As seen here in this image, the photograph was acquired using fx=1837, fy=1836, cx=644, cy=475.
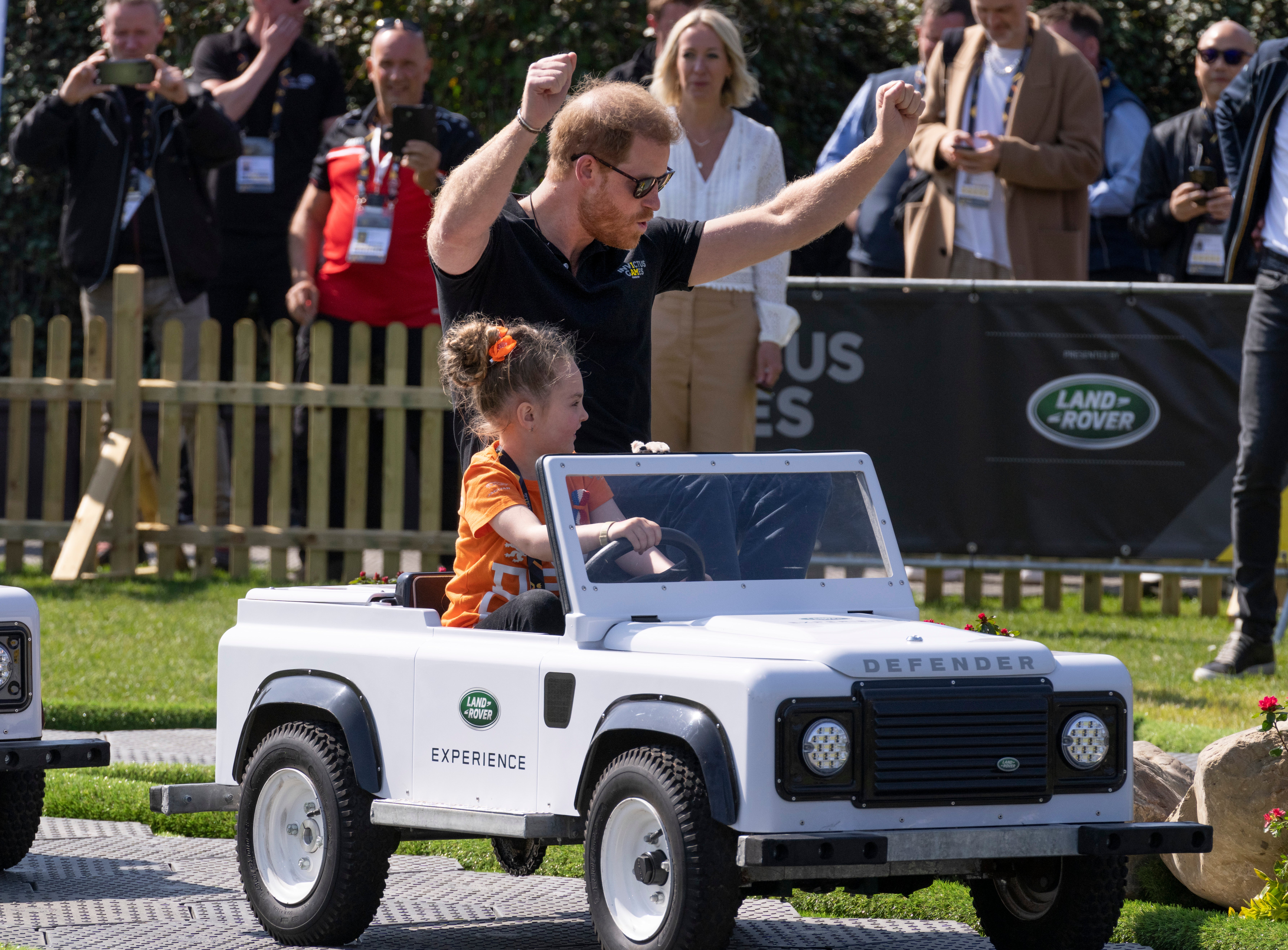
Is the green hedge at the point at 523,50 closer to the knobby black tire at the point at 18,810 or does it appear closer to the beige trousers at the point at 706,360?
the beige trousers at the point at 706,360

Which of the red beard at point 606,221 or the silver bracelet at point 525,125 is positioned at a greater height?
the silver bracelet at point 525,125

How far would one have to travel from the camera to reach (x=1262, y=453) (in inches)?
291

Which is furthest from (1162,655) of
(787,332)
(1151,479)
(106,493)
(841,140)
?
(106,493)

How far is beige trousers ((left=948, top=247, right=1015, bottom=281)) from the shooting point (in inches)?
376

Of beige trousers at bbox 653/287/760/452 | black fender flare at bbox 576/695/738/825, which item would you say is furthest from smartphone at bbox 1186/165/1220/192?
black fender flare at bbox 576/695/738/825

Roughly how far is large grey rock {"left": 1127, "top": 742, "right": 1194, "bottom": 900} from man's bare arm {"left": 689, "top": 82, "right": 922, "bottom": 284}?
62.6 inches

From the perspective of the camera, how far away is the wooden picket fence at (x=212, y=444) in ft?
33.6

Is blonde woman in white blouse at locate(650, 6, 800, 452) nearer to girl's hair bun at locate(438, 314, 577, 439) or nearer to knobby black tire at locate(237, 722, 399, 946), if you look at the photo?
girl's hair bun at locate(438, 314, 577, 439)

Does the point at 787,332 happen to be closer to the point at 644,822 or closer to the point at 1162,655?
the point at 1162,655

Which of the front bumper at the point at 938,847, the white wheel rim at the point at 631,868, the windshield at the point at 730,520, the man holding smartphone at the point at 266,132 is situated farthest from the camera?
the man holding smartphone at the point at 266,132

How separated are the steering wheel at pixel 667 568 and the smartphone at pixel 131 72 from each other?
7015 mm

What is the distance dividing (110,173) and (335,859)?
737 cm

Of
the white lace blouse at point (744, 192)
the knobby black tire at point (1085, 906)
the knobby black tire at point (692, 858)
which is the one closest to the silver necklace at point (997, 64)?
the white lace blouse at point (744, 192)

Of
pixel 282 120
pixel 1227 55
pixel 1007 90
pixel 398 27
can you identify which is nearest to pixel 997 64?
pixel 1007 90
